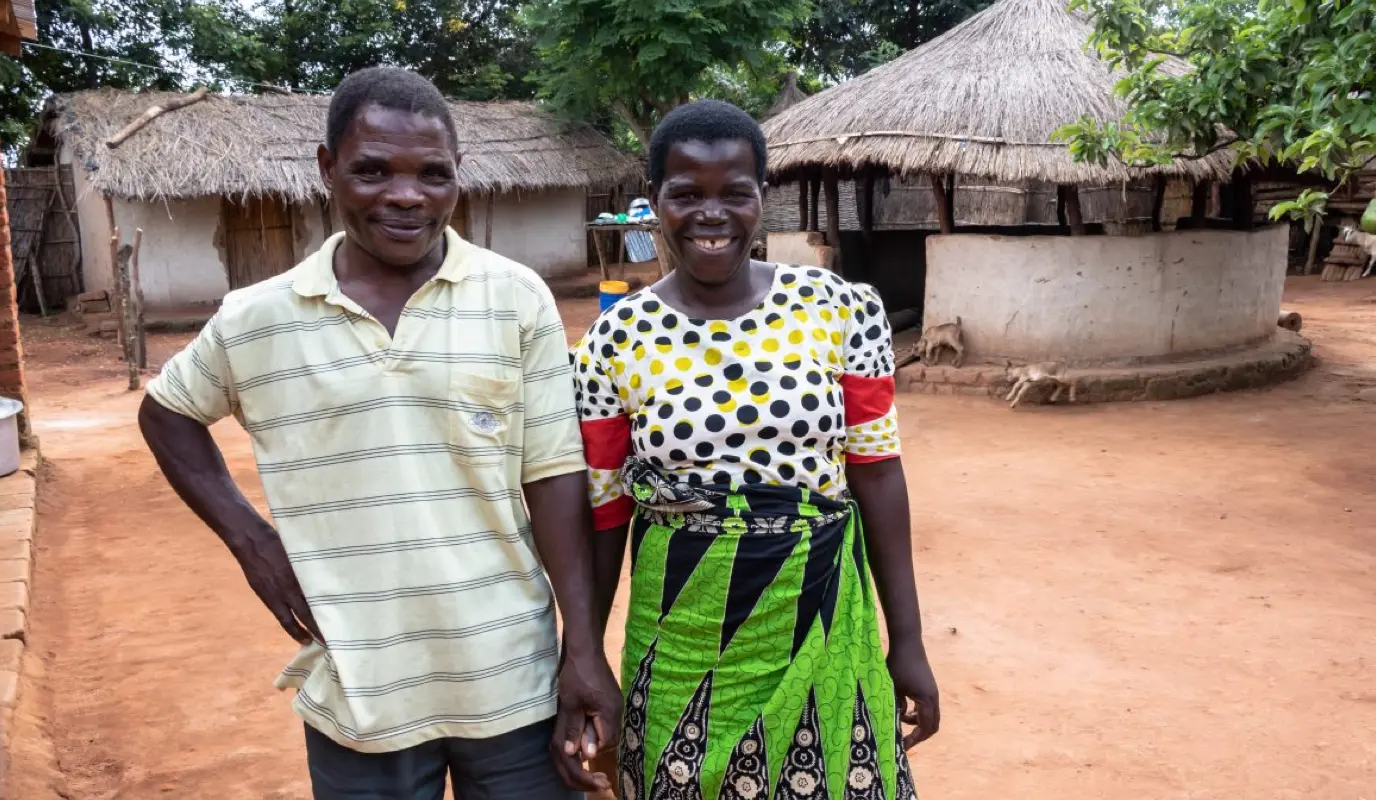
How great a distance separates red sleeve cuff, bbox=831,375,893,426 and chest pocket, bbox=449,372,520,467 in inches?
19.2

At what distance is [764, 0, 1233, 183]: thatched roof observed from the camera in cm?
847

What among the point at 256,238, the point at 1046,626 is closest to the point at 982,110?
the point at 1046,626

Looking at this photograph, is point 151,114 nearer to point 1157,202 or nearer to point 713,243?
point 1157,202

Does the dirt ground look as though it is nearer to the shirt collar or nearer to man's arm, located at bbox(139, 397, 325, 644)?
man's arm, located at bbox(139, 397, 325, 644)

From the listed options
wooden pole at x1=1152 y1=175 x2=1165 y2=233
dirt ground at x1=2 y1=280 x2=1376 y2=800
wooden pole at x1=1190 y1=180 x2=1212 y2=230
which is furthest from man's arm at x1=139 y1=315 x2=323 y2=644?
wooden pole at x1=1190 y1=180 x2=1212 y2=230

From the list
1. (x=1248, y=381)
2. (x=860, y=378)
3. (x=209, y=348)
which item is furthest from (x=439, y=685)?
(x=1248, y=381)

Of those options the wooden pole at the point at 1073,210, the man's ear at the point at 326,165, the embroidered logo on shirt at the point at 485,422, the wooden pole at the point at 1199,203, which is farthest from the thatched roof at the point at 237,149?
the embroidered logo on shirt at the point at 485,422

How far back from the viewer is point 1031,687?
3451mm

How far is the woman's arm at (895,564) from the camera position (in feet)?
5.33

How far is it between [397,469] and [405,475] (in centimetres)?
1

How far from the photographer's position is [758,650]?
1.53 m

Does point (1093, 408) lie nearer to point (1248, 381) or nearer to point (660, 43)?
point (1248, 381)

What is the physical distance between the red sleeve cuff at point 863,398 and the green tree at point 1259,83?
386cm

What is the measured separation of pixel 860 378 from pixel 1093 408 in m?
7.01
